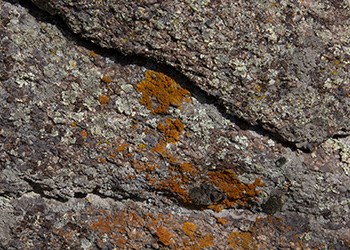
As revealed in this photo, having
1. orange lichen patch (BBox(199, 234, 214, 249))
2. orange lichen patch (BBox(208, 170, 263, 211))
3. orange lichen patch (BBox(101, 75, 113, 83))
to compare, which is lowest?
orange lichen patch (BBox(199, 234, 214, 249))

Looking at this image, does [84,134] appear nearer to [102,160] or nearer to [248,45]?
[102,160]

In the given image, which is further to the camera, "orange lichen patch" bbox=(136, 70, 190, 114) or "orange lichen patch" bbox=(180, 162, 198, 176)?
"orange lichen patch" bbox=(180, 162, 198, 176)

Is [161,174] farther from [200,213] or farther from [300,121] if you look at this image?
[300,121]

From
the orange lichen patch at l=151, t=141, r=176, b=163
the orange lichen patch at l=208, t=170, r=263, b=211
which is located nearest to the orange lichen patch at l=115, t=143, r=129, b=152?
the orange lichen patch at l=151, t=141, r=176, b=163

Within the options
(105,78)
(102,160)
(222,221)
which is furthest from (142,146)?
(222,221)

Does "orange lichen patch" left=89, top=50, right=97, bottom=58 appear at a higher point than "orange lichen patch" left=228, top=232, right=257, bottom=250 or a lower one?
higher

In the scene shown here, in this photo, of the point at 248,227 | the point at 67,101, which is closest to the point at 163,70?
the point at 67,101

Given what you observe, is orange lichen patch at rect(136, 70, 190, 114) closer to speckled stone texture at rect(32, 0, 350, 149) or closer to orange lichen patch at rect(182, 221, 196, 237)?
speckled stone texture at rect(32, 0, 350, 149)
